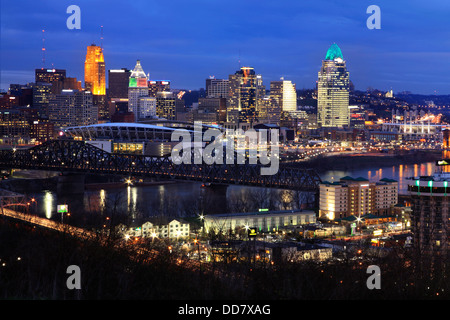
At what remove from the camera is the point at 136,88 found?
74188mm

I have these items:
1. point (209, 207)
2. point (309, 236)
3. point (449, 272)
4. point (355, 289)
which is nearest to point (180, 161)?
point (209, 207)

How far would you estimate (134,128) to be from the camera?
45.2 meters

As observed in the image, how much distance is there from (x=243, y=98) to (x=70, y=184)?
48.0 meters

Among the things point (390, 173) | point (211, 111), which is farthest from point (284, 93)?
point (390, 173)

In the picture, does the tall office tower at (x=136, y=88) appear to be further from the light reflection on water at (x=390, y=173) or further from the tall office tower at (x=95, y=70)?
the light reflection on water at (x=390, y=173)

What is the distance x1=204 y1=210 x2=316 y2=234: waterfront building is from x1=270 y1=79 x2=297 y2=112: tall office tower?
65.5 meters

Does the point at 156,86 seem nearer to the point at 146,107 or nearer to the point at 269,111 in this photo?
the point at 269,111

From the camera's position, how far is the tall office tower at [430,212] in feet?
42.6

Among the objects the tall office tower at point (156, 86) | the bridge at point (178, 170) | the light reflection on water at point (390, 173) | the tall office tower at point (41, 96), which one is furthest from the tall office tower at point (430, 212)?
the tall office tower at point (156, 86)

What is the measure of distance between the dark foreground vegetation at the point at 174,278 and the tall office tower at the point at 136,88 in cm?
5984

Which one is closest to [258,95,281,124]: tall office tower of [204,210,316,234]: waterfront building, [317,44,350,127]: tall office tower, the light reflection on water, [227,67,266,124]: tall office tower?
[227,67,266,124]: tall office tower

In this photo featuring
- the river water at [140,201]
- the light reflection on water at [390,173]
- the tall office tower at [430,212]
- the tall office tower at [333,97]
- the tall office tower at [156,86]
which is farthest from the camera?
the tall office tower at [156,86]

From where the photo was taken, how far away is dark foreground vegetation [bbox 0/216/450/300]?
7.19 m

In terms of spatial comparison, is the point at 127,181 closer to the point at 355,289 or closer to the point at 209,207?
the point at 209,207
